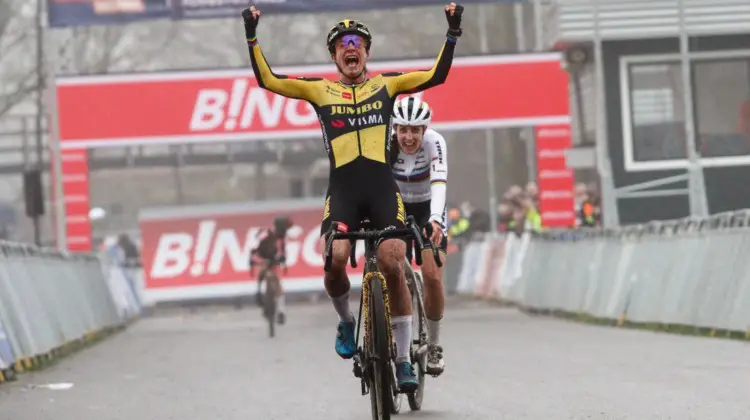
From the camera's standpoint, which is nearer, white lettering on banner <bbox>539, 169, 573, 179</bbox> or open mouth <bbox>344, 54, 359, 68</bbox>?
open mouth <bbox>344, 54, 359, 68</bbox>

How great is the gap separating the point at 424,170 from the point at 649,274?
9.46 meters

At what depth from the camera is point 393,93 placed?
33.0ft

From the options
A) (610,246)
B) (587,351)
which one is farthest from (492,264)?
(587,351)

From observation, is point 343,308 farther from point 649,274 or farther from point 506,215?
point 506,215

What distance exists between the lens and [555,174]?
3372cm

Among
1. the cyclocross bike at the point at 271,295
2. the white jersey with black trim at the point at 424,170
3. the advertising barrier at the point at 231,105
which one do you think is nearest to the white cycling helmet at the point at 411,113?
the white jersey with black trim at the point at 424,170

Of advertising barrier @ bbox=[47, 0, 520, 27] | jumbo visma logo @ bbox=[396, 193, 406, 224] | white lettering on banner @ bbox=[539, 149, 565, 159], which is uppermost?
advertising barrier @ bbox=[47, 0, 520, 27]

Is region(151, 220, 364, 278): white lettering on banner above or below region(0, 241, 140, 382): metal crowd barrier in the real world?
below

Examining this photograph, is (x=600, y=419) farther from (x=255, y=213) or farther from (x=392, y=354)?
(x=255, y=213)

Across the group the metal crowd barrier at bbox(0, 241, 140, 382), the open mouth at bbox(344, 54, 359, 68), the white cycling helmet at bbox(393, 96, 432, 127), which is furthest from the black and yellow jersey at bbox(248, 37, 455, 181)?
the metal crowd barrier at bbox(0, 241, 140, 382)

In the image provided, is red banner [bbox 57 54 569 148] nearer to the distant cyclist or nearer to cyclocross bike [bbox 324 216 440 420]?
the distant cyclist

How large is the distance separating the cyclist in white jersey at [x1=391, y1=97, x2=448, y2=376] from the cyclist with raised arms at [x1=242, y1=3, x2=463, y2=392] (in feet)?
2.38

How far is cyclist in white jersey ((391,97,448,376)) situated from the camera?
1088cm

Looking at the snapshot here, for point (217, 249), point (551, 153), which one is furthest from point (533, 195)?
point (217, 249)
